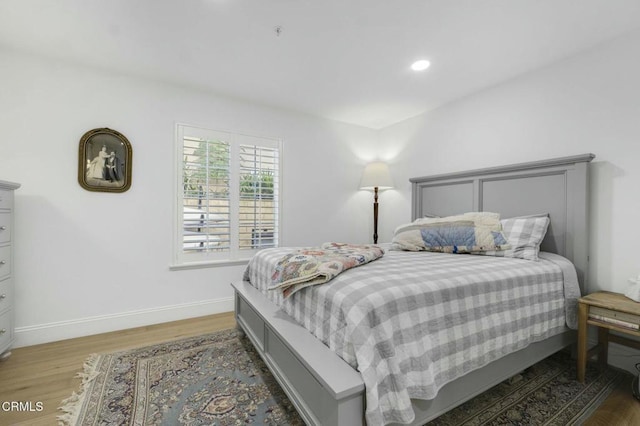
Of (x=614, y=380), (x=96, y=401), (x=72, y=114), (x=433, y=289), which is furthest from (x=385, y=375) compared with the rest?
(x=72, y=114)

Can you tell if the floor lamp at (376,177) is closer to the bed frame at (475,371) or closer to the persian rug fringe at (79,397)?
the bed frame at (475,371)

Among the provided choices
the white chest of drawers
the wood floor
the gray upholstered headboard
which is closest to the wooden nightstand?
the wood floor

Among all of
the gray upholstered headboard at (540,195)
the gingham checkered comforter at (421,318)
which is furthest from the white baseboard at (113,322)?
the gray upholstered headboard at (540,195)

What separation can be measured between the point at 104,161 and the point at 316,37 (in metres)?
2.18

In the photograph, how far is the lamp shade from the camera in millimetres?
3764

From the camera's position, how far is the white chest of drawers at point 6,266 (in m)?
2.00

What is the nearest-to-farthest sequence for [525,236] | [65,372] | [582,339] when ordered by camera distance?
[582,339] < [65,372] < [525,236]

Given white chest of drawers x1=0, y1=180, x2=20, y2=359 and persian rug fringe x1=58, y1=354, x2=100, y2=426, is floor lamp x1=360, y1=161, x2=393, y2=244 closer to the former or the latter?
persian rug fringe x1=58, y1=354, x2=100, y2=426

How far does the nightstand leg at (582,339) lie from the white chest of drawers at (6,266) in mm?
3955

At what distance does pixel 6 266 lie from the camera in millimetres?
2068

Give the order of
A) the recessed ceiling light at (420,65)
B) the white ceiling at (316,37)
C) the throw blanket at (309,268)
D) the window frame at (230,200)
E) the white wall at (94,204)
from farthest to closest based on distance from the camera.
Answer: the window frame at (230,200) → the recessed ceiling light at (420,65) → the white wall at (94,204) → the white ceiling at (316,37) → the throw blanket at (309,268)

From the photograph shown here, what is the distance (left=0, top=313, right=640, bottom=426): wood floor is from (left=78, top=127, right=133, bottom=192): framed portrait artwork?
4.40 ft

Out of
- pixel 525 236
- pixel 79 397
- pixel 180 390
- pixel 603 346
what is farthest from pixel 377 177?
pixel 79 397

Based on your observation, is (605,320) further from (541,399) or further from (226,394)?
(226,394)
